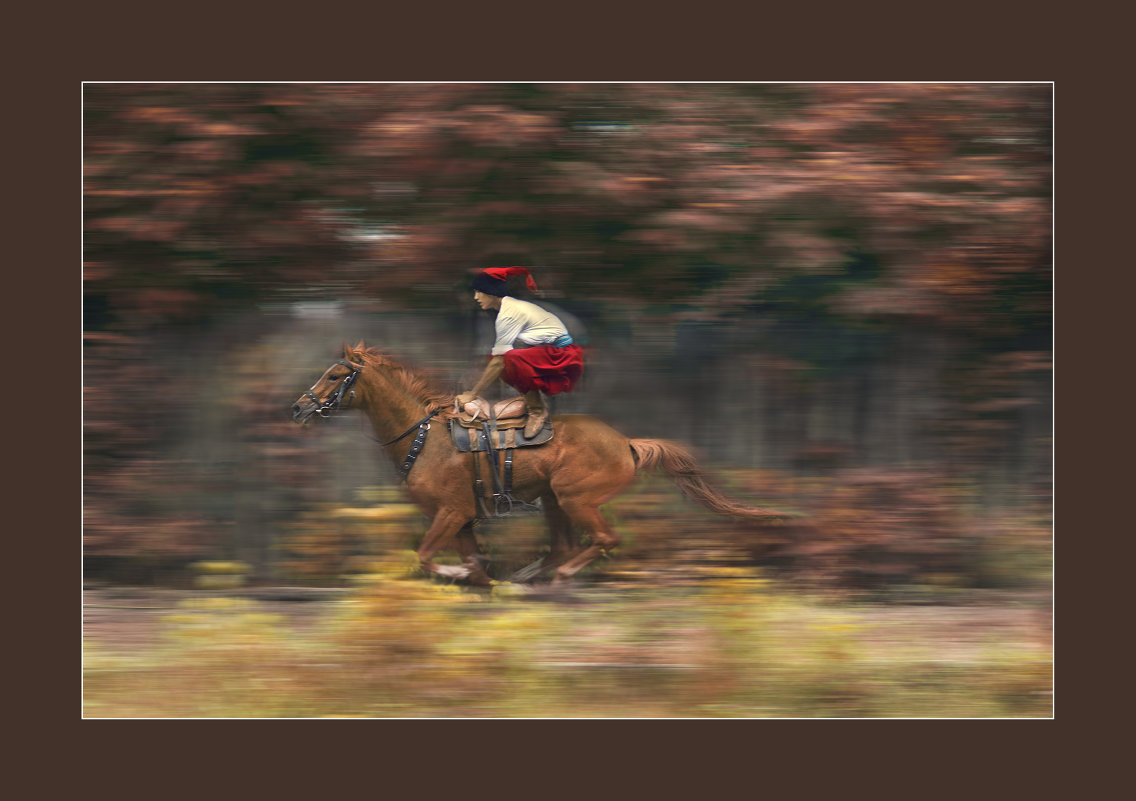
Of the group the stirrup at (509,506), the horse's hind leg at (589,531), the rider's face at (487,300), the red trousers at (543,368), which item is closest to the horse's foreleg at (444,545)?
the stirrup at (509,506)

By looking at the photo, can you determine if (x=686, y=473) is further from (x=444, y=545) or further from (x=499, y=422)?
(x=444, y=545)

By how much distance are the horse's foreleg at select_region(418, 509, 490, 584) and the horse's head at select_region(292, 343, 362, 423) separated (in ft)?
3.56

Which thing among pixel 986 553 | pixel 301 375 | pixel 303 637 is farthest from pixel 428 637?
pixel 986 553

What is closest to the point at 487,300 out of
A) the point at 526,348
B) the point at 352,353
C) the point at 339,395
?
the point at 526,348

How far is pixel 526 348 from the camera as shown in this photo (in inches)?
322

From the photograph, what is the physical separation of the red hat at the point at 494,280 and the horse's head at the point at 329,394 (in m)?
1.07

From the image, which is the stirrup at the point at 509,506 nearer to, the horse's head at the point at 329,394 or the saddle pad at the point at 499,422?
the saddle pad at the point at 499,422

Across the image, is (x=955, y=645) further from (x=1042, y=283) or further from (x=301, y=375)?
(x=301, y=375)

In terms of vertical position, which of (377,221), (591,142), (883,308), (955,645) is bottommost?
(955,645)

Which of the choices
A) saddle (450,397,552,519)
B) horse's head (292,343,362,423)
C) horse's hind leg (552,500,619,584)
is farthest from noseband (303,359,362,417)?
horse's hind leg (552,500,619,584)

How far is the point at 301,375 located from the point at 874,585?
15.3 ft

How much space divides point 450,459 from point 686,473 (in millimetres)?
1775

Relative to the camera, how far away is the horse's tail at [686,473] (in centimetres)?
862

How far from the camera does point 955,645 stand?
807 centimetres
